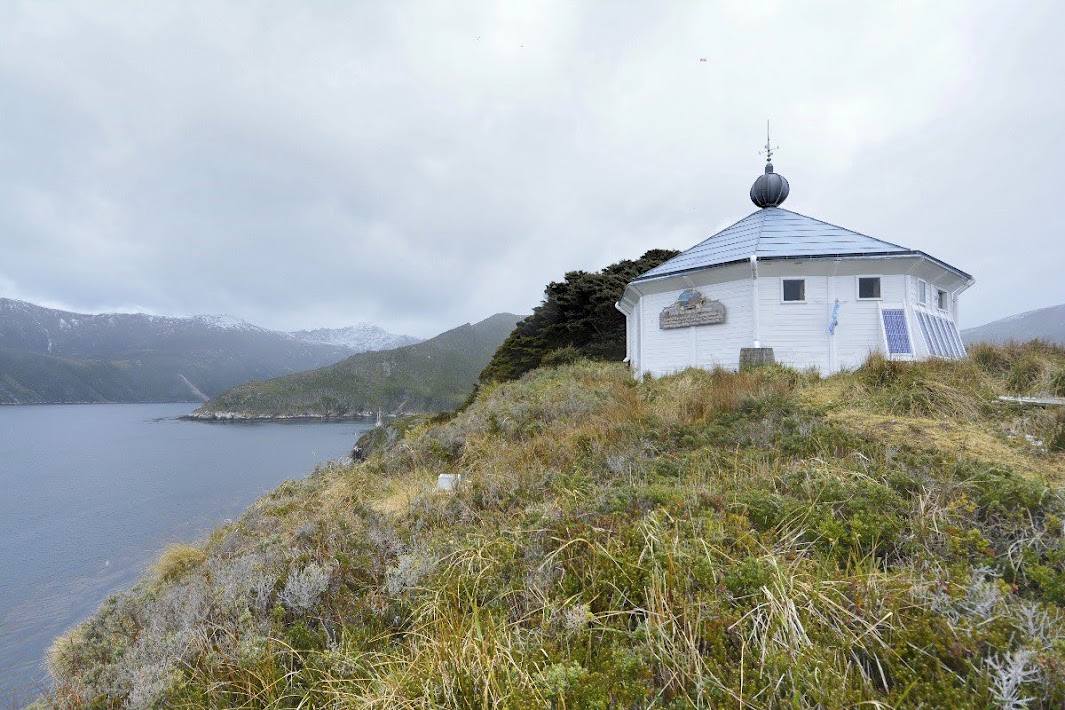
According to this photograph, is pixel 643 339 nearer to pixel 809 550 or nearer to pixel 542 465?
pixel 542 465

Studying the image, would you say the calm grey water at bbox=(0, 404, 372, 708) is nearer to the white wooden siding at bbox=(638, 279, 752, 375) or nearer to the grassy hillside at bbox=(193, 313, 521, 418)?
the white wooden siding at bbox=(638, 279, 752, 375)

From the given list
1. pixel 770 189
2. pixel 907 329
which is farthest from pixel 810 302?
pixel 770 189

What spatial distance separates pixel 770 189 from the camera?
17.0 metres

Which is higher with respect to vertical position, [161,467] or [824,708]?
[824,708]

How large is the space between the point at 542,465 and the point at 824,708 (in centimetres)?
478

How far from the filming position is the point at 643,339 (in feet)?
53.3

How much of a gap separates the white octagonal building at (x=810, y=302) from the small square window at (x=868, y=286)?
0.03 m

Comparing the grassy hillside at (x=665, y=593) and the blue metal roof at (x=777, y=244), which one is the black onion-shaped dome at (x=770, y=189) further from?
the grassy hillside at (x=665, y=593)

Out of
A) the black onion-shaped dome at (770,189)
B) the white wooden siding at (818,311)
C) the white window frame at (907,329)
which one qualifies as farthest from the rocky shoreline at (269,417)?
the white window frame at (907,329)

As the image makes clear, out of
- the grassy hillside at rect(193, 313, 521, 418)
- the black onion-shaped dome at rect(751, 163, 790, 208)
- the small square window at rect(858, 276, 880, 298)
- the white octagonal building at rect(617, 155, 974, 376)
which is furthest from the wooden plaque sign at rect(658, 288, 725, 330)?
the grassy hillside at rect(193, 313, 521, 418)

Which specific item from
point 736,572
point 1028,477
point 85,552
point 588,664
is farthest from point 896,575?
point 85,552

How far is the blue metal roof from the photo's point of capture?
42.6 ft

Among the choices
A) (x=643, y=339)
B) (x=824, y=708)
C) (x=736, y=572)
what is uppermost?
(x=643, y=339)

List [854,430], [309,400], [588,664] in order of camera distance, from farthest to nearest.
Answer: [309,400] < [854,430] < [588,664]
